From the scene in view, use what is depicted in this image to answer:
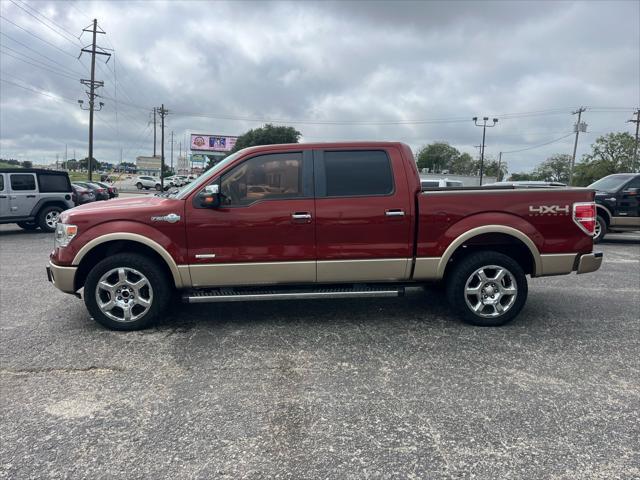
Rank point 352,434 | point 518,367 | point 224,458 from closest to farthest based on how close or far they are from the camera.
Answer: point 224,458
point 352,434
point 518,367

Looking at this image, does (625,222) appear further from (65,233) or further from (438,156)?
(438,156)

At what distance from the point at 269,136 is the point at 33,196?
49459mm

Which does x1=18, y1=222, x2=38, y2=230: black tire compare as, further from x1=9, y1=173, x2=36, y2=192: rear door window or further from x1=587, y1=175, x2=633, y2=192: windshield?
x1=587, y1=175, x2=633, y2=192: windshield

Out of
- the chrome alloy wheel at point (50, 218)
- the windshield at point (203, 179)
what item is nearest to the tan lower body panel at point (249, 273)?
the windshield at point (203, 179)

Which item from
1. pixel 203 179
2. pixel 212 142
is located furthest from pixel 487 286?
pixel 212 142

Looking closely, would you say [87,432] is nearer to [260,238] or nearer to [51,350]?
[51,350]

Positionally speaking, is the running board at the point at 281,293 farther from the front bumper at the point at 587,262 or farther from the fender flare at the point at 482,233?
the front bumper at the point at 587,262

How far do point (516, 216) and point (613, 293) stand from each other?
9.35ft

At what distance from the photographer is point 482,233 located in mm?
4703

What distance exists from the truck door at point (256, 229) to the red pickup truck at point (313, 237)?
0.03ft

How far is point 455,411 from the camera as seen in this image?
315 cm

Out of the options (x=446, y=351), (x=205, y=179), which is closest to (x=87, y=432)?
(x=205, y=179)

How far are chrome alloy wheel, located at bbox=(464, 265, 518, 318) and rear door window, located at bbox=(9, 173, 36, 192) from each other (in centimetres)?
1261

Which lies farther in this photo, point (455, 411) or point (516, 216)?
point (516, 216)
